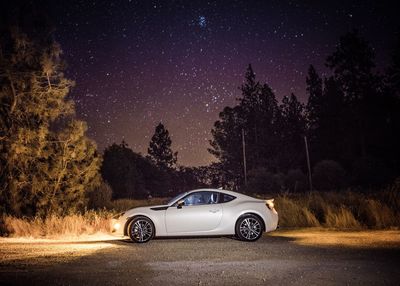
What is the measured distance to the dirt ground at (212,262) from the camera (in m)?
6.25

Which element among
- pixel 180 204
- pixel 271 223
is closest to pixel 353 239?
pixel 271 223

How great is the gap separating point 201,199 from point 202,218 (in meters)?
0.55

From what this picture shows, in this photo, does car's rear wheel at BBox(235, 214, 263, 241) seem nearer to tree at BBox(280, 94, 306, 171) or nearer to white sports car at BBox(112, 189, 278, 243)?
white sports car at BBox(112, 189, 278, 243)

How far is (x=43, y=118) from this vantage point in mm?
18125

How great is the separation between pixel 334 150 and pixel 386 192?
4897 cm

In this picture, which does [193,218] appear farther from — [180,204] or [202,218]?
[180,204]

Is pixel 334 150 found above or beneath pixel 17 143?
above

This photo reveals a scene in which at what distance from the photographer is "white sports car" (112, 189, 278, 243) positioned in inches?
428

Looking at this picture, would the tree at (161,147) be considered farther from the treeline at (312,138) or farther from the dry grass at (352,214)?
the dry grass at (352,214)

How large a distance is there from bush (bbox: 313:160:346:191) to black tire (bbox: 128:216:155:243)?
41.1m

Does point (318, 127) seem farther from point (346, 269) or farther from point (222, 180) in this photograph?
point (346, 269)

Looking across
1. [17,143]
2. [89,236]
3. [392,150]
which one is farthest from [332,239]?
[392,150]

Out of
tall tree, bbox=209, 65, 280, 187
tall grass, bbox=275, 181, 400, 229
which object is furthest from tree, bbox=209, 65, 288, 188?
tall grass, bbox=275, 181, 400, 229

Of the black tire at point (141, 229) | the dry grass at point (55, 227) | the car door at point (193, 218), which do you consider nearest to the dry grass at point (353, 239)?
the car door at point (193, 218)
